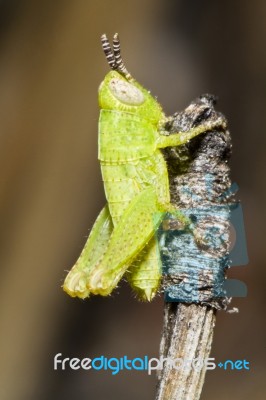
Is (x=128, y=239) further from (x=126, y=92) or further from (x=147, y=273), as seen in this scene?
(x=126, y=92)

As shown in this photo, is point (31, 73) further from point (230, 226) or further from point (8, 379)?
point (230, 226)

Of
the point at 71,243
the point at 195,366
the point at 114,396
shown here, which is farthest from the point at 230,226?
the point at 114,396

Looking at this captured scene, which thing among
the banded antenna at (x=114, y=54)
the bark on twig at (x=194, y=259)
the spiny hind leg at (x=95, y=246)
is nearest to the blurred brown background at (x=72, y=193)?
the spiny hind leg at (x=95, y=246)

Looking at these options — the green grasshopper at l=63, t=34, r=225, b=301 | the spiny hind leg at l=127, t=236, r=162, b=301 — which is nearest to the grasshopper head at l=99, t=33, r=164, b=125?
the green grasshopper at l=63, t=34, r=225, b=301

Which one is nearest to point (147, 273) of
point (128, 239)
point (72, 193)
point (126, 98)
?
point (128, 239)

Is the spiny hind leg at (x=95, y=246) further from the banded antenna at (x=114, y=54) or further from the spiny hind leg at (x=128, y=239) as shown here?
the banded antenna at (x=114, y=54)

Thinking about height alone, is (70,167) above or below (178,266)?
above

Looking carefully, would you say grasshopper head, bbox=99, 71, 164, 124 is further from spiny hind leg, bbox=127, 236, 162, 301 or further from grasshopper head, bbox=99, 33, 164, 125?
spiny hind leg, bbox=127, 236, 162, 301

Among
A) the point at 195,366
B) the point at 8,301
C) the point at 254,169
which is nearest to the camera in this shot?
the point at 195,366
